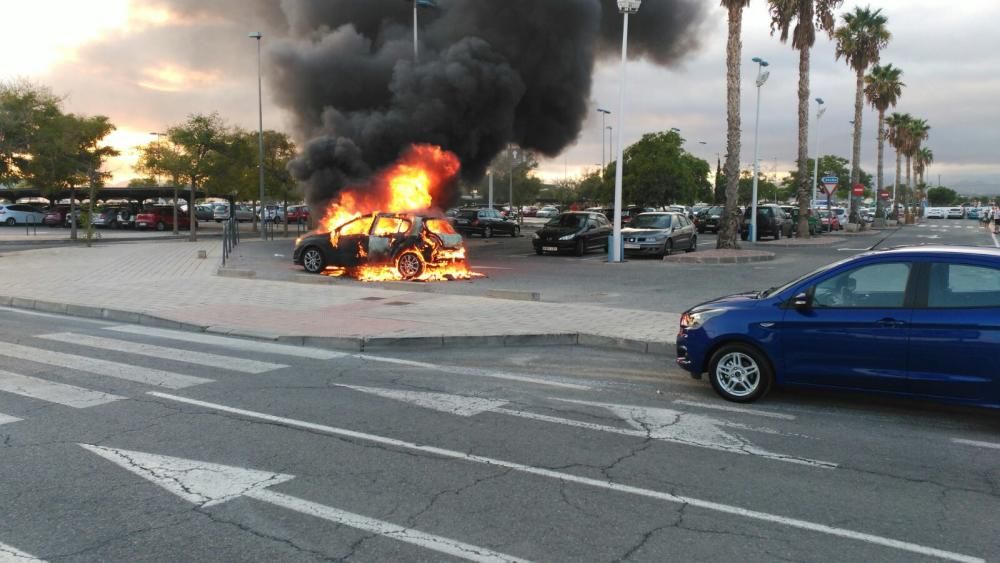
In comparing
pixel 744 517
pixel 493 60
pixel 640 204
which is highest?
pixel 493 60

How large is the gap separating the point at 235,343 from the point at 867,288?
702 cm

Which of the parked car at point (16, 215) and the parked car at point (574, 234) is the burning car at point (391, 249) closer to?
the parked car at point (574, 234)

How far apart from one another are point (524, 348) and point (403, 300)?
13.8 feet

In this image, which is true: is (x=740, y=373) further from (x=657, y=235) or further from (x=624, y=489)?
(x=657, y=235)

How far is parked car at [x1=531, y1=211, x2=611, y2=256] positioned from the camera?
23312 mm

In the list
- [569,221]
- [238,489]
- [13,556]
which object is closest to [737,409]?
[238,489]

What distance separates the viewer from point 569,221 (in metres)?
24.1

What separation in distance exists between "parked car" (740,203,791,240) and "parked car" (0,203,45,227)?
4171cm

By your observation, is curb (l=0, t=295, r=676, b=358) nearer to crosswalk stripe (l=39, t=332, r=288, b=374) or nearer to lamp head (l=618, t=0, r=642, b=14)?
crosswalk stripe (l=39, t=332, r=288, b=374)

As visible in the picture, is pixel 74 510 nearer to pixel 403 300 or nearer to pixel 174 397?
pixel 174 397

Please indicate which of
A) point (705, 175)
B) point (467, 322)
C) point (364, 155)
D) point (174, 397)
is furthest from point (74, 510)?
point (705, 175)

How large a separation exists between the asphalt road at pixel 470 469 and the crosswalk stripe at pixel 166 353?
0.11 meters

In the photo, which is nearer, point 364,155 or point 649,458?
point 649,458

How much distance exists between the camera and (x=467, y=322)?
996 cm
